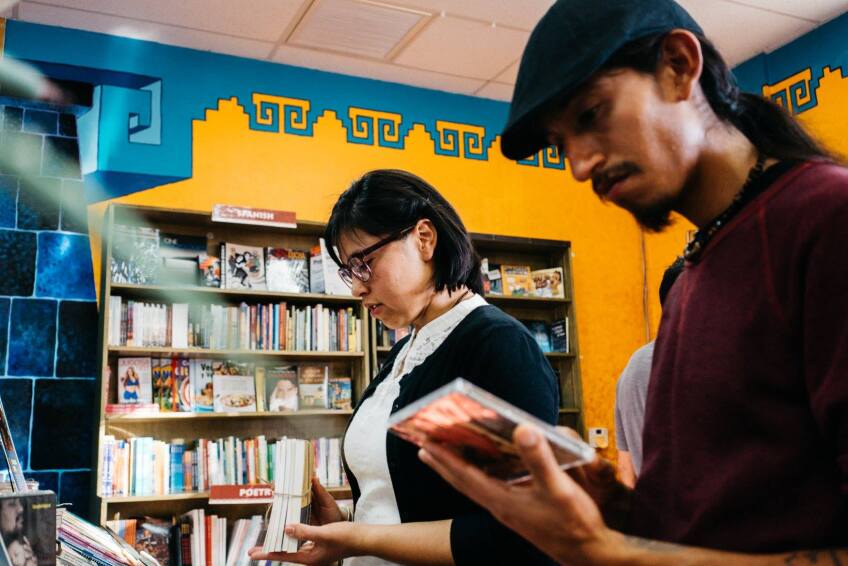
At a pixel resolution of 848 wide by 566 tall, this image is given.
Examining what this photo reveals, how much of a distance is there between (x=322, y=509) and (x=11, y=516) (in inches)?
27.6

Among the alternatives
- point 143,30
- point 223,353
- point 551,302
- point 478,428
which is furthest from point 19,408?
point 478,428

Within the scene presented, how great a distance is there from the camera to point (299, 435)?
4.00 m

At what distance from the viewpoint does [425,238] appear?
164 centimetres

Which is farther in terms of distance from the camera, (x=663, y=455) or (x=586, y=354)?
(x=586, y=354)

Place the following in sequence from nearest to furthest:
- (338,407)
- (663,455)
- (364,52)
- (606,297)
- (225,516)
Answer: (663,455) < (225,516) < (338,407) < (364,52) < (606,297)

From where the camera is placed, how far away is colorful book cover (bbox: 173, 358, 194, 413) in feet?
12.4

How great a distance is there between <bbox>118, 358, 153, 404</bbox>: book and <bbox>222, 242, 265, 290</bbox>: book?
0.57 meters

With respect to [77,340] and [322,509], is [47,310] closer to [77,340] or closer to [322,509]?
[77,340]

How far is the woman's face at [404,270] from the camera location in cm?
162

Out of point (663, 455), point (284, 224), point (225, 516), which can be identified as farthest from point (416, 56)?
point (663, 455)

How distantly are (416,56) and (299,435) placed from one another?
7.40 feet

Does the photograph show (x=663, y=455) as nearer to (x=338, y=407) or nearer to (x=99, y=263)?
(x=338, y=407)

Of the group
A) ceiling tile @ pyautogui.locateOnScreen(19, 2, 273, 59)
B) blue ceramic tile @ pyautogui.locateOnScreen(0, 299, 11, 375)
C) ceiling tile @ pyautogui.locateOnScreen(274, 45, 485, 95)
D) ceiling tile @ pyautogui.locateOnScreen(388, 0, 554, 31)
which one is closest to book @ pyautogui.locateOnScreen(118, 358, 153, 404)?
blue ceramic tile @ pyautogui.locateOnScreen(0, 299, 11, 375)

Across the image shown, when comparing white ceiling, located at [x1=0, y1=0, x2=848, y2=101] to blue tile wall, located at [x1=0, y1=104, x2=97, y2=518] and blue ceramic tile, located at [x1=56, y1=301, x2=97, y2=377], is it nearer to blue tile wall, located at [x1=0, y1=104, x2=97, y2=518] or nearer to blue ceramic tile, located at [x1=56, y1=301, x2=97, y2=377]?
blue tile wall, located at [x1=0, y1=104, x2=97, y2=518]
